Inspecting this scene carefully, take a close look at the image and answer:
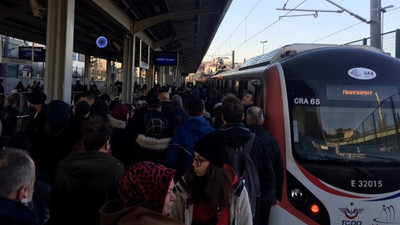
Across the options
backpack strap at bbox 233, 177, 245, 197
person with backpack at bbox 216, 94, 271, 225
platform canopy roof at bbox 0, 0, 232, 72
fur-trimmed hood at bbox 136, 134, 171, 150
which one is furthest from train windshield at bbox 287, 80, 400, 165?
platform canopy roof at bbox 0, 0, 232, 72

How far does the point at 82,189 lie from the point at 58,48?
6.50m

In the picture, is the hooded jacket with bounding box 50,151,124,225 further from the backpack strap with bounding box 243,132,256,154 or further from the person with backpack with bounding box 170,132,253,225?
the backpack strap with bounding box 243,132,256,154

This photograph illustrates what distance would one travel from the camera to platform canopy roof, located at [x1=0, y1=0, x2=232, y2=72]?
1240 centimetres

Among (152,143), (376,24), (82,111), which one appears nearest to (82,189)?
(152,143)

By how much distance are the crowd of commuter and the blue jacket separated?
1 cm

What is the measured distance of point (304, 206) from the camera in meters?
4.60

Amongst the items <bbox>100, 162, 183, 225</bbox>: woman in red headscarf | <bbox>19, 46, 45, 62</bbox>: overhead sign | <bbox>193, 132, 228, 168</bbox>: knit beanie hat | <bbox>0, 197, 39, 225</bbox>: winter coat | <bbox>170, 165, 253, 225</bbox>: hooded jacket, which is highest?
<bbox>19, 46, 45, 62</bbox>: overhead sign

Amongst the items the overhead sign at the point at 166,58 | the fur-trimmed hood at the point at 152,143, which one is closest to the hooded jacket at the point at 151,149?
the fur-trimmed hood at the point at 152,143

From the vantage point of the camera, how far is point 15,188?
6.83ft

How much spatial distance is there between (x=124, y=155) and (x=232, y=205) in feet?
10.2

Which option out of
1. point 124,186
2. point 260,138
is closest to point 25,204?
point 124,186

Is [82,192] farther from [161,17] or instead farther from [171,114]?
[161,17]

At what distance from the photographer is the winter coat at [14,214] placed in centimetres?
186

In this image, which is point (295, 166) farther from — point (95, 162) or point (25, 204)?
point (25, 204)
